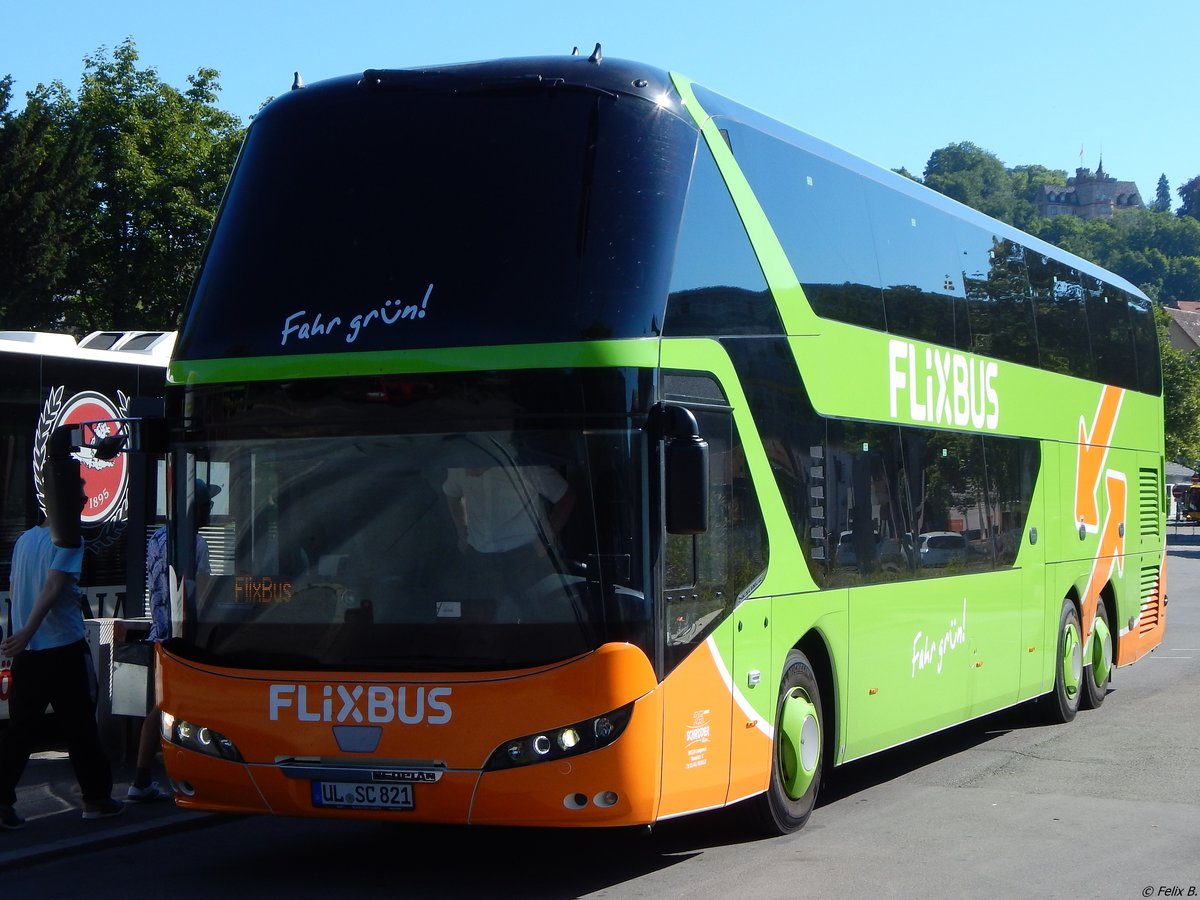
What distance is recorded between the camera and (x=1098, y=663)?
15.9 metres

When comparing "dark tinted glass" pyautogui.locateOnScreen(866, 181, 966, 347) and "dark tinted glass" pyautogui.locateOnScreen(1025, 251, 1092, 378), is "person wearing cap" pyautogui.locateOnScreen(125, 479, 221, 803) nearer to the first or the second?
"dark tinted glass" pyautogui.locateOnScreen(866, 181, 966, 347)

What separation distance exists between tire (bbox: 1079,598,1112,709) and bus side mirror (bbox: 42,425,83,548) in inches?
396

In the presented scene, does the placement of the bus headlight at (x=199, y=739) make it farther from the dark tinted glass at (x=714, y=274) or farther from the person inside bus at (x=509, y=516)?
the dark tinted glass at (x=714, y=274)

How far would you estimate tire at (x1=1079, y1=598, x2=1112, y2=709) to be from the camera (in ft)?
51.1

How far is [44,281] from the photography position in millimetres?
34594

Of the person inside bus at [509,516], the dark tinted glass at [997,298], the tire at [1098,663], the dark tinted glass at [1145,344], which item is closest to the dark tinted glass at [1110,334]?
the dark tinted glass at [1145,344]

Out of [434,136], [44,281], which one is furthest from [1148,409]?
[44,281]

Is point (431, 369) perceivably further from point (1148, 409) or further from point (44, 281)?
point (44, 281)

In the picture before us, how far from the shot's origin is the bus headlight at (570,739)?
7.36 meters

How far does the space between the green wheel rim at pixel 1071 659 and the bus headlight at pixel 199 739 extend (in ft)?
29.7

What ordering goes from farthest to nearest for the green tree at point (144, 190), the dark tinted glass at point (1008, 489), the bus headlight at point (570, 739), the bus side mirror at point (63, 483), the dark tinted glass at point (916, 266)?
1. the green tree at point (144, 190)
2. the dark tinted glass at point (1008, 489)
3. the dark tinted glass at point (916, 266)
4. the bus side mirror at point (63, 483)
5. the bus headlight at point (570, 739)

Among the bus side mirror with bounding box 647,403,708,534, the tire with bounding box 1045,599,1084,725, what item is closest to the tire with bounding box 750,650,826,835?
the bus side mirror with bounding box 647,403,708,534

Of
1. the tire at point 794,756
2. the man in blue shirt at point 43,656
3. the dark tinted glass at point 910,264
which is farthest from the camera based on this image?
the dark tinted glass at point 910,264

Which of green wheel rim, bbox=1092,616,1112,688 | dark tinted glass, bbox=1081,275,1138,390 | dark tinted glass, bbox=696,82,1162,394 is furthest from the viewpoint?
→ dark tinted glass, bbox=1081,275,1138,390
